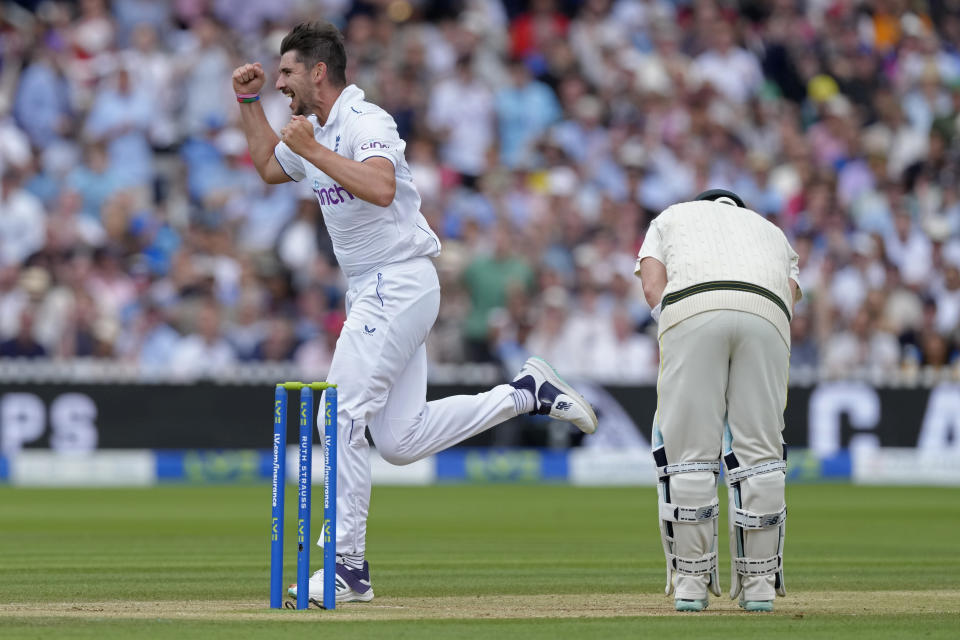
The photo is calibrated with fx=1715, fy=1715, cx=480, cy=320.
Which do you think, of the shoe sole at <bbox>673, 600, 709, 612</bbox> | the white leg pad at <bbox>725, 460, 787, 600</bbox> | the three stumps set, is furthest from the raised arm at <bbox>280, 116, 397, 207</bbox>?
the shoe sole at <bbox>673, 600, 709, 612</bbox>

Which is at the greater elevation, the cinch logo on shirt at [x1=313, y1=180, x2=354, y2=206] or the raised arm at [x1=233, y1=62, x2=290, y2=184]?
the raised arm at [x1=233, y1=62, x2=290, y2=184]

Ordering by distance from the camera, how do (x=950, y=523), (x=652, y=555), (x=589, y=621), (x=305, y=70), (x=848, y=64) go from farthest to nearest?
(x=848, y=64)
(x=950, y=523)
(x=652, y=555)
(x=305, y=70)
(x=589, y=621)

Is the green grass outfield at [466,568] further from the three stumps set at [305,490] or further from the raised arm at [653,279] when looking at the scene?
the raised arm at [653,279]

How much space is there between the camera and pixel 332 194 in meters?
7.06

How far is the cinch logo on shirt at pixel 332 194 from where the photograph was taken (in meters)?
7.02

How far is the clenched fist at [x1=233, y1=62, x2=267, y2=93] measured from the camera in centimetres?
738

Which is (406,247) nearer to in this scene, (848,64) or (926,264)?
(926,264)

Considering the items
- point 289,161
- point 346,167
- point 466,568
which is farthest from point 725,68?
point 346,167

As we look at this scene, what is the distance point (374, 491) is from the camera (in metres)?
16.0

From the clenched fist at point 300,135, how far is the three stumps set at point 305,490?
0.95m

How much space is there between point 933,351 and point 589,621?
11763mm

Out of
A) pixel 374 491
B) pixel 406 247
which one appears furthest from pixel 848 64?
pixel 406 247

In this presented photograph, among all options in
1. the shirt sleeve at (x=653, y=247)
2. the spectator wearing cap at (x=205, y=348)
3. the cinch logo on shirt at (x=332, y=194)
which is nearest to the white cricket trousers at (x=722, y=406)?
the shirt sleeve at (x=653, y=247)

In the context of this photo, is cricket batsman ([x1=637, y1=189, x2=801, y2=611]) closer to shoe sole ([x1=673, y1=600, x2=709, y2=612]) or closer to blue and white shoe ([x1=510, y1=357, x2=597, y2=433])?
shoe sole ([x1=673, y1=600, x2=709, y2=612])
